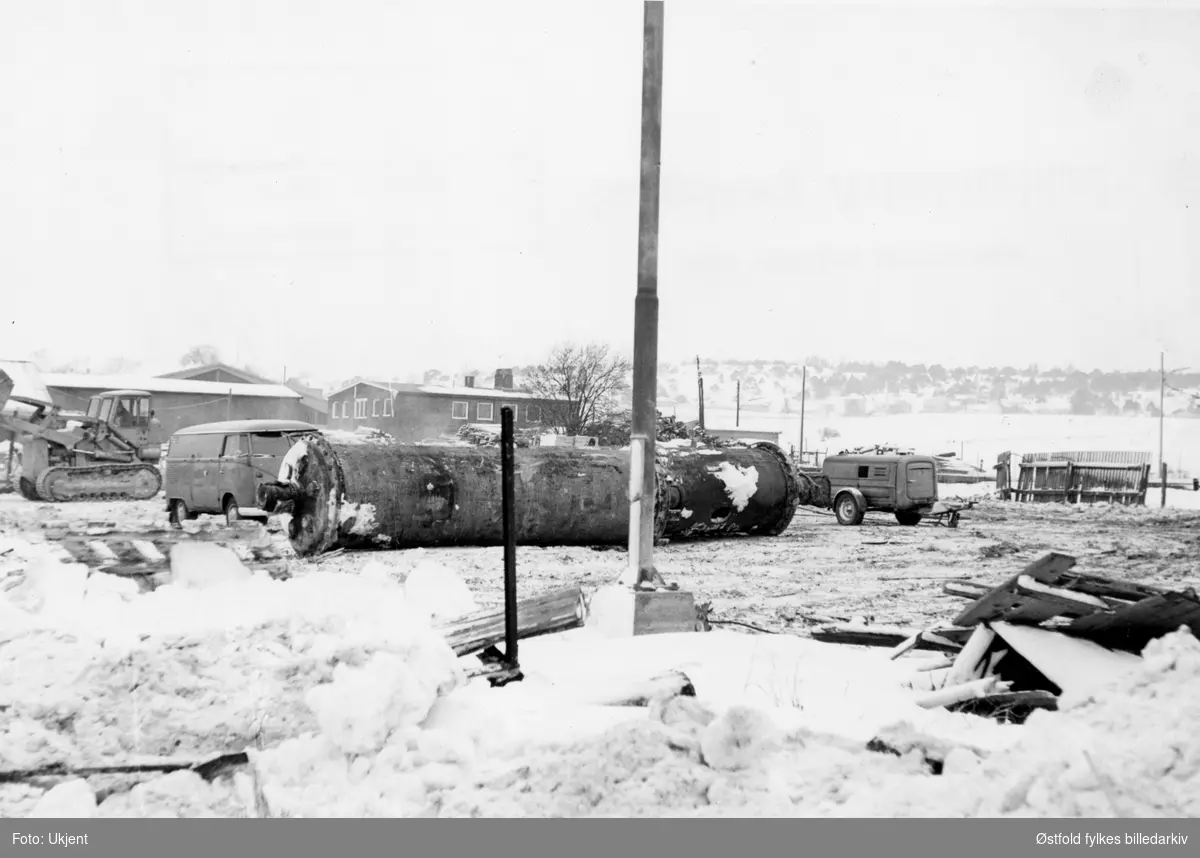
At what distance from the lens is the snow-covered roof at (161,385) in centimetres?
1183

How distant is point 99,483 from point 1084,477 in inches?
553

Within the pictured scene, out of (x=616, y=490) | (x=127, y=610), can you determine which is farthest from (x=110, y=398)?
(x=127, y=610)

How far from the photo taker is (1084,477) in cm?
1069

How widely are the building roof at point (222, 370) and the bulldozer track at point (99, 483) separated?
2923 millimetres

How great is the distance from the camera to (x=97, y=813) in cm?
311

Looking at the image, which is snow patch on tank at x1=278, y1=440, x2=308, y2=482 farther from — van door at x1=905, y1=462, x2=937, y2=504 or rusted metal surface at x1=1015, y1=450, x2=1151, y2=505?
van door at x1=905, y1=462, x2=937, y2=504

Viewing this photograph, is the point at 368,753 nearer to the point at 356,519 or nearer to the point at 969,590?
the point at 969,590

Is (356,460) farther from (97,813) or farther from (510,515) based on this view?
(97,813)

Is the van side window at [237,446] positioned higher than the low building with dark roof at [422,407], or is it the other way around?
the low building with dark roof at [422,407]

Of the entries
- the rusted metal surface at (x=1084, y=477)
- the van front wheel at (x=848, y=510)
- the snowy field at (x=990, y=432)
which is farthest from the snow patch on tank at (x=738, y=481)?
the rusted metal surface at (x=1084, y=477)

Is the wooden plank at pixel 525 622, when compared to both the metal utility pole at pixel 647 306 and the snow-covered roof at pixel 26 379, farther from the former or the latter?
the snow-covered roof at pixel 26 379

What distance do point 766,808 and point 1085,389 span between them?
5.21 m

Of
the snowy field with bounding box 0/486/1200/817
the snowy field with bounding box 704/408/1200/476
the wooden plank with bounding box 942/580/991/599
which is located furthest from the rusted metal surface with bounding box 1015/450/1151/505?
the snowy field with bounding box 0/486/1200/817

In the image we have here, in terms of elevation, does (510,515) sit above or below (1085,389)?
below
